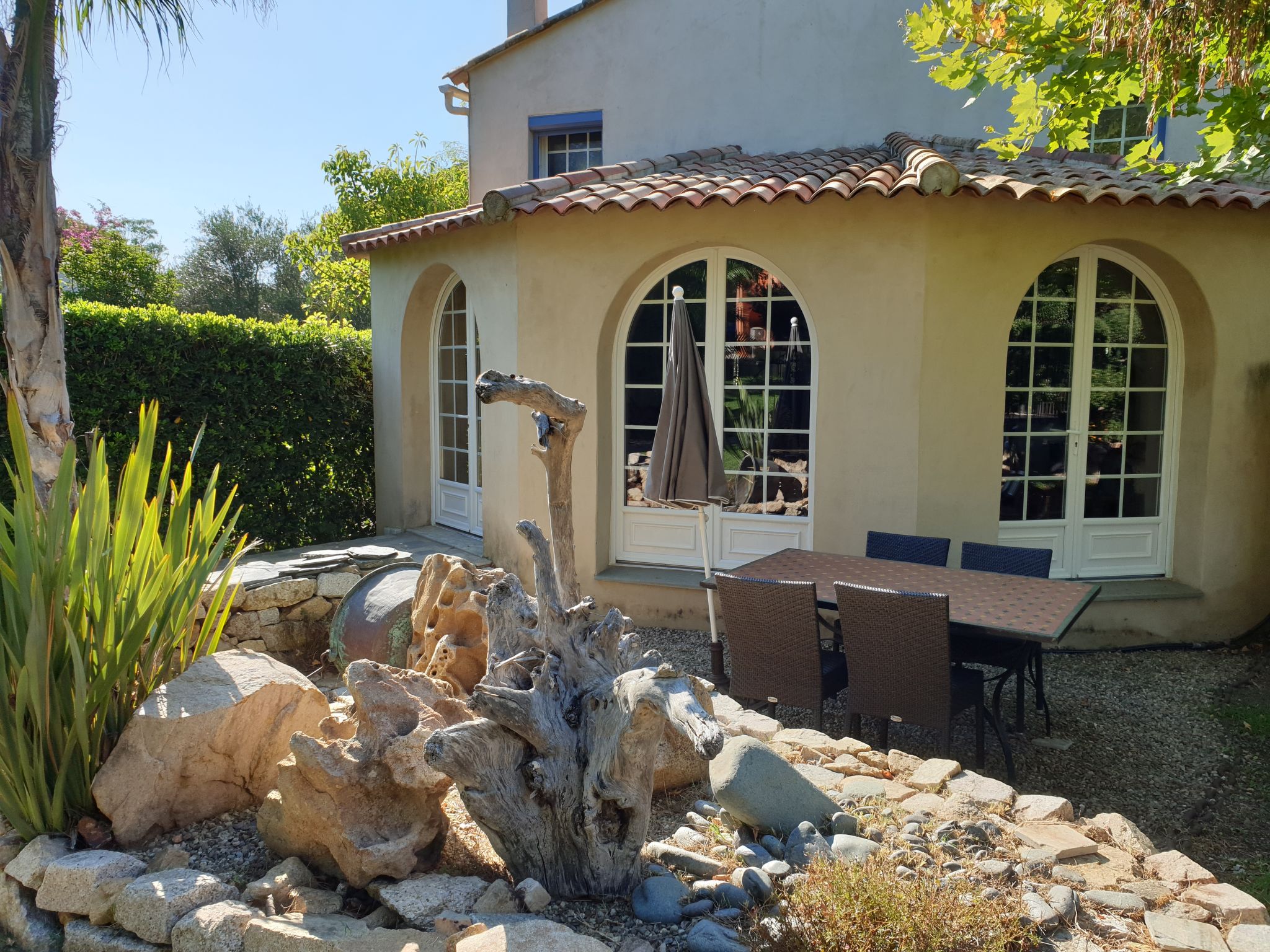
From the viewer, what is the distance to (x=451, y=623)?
502 cm

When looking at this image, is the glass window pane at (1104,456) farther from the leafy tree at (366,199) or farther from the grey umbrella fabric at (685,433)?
the leafy tree at (366,199)

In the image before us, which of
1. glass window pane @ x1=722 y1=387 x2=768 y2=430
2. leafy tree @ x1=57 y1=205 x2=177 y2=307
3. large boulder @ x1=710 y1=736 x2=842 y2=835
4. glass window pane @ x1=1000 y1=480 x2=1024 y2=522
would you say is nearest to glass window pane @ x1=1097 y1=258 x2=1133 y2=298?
glass window pane @ x1=1000 y1=480 x2=1024 y2=522

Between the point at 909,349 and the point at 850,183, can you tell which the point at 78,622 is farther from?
the point at 909,349

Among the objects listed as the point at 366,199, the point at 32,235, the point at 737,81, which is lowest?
the point at 32,235

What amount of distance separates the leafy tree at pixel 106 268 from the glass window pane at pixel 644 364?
1640 centimetres

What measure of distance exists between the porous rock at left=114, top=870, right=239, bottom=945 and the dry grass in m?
1.78

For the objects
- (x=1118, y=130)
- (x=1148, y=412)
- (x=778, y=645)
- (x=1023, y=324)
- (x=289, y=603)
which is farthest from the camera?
(x=1118, y=130)

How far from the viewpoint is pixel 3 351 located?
770 cm

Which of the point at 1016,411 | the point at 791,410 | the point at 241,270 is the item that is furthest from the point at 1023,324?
the point at 241,270

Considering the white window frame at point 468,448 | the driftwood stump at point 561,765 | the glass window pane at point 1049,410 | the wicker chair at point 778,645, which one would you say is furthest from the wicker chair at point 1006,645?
the white window frame at point 468,448

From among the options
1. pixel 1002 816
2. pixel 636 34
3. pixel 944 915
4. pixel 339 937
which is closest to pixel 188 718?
A: pixel 339 937

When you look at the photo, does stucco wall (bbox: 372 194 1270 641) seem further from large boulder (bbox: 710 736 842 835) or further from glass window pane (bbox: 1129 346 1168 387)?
large boulder (bbox: 710 736 842 835)

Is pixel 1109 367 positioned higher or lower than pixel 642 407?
higher

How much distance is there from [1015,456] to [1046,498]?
0.47 m
